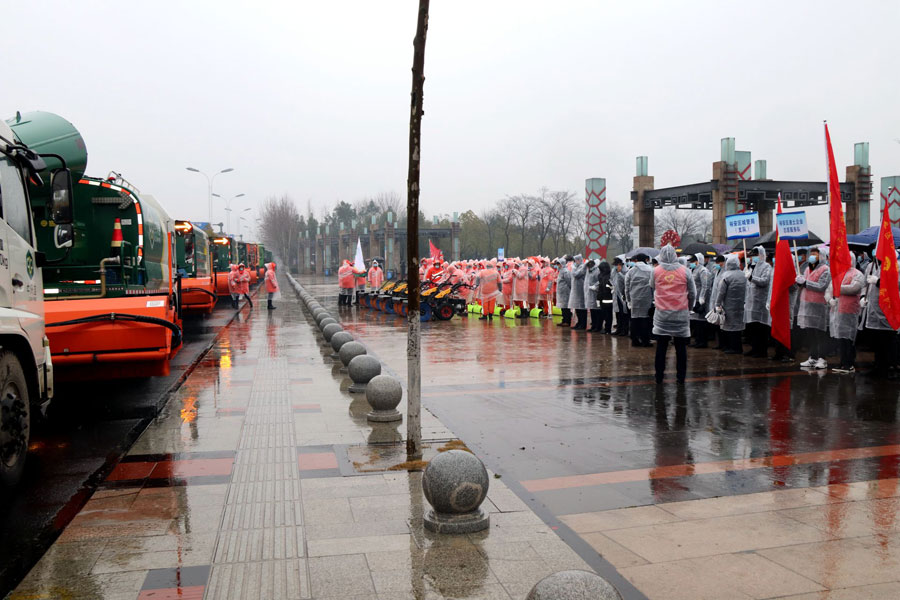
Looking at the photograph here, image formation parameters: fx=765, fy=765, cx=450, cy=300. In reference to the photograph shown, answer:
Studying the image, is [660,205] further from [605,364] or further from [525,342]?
[605,364]

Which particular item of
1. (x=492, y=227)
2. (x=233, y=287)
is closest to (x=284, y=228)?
(x=492, y=227)

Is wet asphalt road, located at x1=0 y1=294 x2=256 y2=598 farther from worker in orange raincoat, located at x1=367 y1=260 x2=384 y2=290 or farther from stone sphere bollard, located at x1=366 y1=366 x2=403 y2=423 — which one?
worker in orange raincoat, located at x1=367 y1=260 x2=384 y2=290

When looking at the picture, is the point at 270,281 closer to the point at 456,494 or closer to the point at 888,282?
the point at 888,282

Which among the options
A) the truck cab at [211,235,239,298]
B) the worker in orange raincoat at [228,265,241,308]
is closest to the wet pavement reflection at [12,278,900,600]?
the truck cab at [211,235,239,298]

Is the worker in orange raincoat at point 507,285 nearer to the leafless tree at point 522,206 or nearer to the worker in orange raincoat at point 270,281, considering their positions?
the worker in orange raincoat at point 270,281

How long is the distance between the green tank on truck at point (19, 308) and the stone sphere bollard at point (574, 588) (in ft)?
14.3

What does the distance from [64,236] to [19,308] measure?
2331 mm

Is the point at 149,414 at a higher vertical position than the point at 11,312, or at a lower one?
lower

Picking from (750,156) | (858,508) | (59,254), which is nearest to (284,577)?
(858,508)

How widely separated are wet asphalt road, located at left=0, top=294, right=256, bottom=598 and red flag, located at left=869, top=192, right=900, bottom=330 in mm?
10244

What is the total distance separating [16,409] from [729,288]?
12.1 m

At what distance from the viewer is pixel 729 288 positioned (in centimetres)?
1428

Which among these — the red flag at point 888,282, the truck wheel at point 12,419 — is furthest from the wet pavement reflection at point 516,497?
the red flag at point 888,282

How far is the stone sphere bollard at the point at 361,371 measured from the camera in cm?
1023
